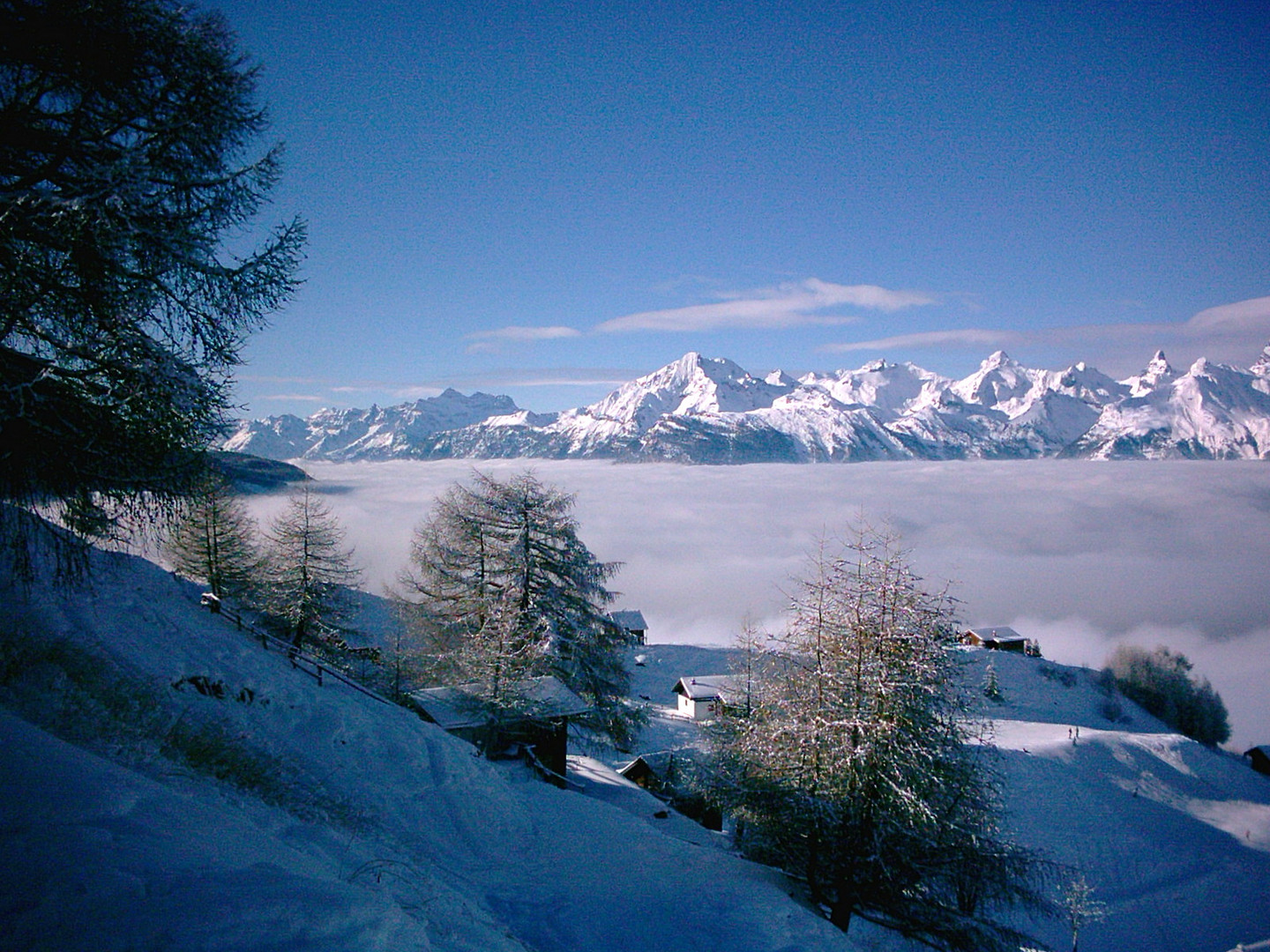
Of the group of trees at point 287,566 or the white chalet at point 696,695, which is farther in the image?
the white chalet at point 696,695

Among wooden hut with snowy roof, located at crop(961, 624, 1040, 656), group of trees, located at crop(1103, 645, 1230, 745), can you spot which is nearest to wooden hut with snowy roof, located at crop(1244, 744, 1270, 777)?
group of trees, located at crop(1103, 645, 1230, 745)

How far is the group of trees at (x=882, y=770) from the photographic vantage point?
29.4 ft

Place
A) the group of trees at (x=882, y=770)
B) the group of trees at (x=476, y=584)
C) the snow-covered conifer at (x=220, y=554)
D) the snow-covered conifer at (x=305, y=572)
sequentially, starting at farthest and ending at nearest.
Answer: the snow-covered conifer at (x=220, y=554), the snow-covered conifer at (x=305, y=572), the group of trees at (x=476, y=584), the group of trees at (x=882, y=770)

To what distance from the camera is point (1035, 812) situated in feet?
101

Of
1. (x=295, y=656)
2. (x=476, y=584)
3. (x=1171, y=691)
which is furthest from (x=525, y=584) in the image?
(x=1171, y=691)

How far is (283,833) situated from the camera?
6.03 meters

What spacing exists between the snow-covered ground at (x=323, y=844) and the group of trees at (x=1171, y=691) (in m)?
46.7

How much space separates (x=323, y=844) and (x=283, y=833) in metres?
0.44

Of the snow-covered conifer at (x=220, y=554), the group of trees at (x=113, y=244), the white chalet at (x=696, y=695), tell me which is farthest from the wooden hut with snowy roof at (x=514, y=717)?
the white chalet at (x=696, y=695)

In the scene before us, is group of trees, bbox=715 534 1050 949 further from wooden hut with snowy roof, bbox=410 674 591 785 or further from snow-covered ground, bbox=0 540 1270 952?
wooden hut with snowy roof, bbox=410 674 591 785

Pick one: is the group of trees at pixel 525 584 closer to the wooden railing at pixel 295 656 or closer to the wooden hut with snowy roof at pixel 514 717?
the wooden hut with snowy roof at pixel 514 717

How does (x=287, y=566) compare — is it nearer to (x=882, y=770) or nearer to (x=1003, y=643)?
(x=882, y=770)

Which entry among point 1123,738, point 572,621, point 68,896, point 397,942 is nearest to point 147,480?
point 68,896

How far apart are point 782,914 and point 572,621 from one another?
47.0ft
